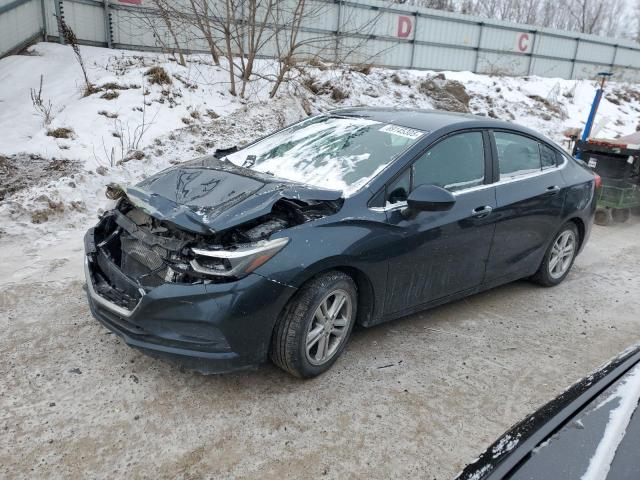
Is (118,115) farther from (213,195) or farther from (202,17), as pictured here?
(213,195)

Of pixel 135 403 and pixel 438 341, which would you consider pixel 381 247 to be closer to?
pixel 438 341

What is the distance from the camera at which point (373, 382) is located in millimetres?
3451

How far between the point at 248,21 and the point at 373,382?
26.4ft

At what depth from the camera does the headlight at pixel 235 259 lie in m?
2.94

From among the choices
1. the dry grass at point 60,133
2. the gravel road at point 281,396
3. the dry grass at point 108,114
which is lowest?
the gravel road at point 281,396

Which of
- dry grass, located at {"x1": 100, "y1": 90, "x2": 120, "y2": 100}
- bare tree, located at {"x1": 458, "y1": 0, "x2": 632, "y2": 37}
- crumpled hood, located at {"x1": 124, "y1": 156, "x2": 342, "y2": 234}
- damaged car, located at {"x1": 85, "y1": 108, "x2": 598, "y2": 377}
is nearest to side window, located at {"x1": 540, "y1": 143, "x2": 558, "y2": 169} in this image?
damaged car, located at {"x1": 85, "y1": 108, "x2": 598, "y2": 377}

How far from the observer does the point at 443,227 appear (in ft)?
12.5

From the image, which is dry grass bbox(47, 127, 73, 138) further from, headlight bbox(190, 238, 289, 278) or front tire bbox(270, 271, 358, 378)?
front tire bbox(270, 271, 358, 378)

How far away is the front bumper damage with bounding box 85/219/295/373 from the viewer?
2.90m

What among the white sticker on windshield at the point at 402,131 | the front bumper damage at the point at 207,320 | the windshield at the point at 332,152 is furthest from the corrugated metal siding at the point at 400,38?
the front bumper damage at the point at 207,320

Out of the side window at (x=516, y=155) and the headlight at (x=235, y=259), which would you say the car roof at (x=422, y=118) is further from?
the headlight at (x=235, y=259)

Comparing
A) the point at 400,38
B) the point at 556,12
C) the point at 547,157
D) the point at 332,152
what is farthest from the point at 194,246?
the point at 556,12

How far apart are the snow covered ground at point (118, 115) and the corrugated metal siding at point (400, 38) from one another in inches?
23.9

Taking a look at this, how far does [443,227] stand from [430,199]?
0.42 meters
